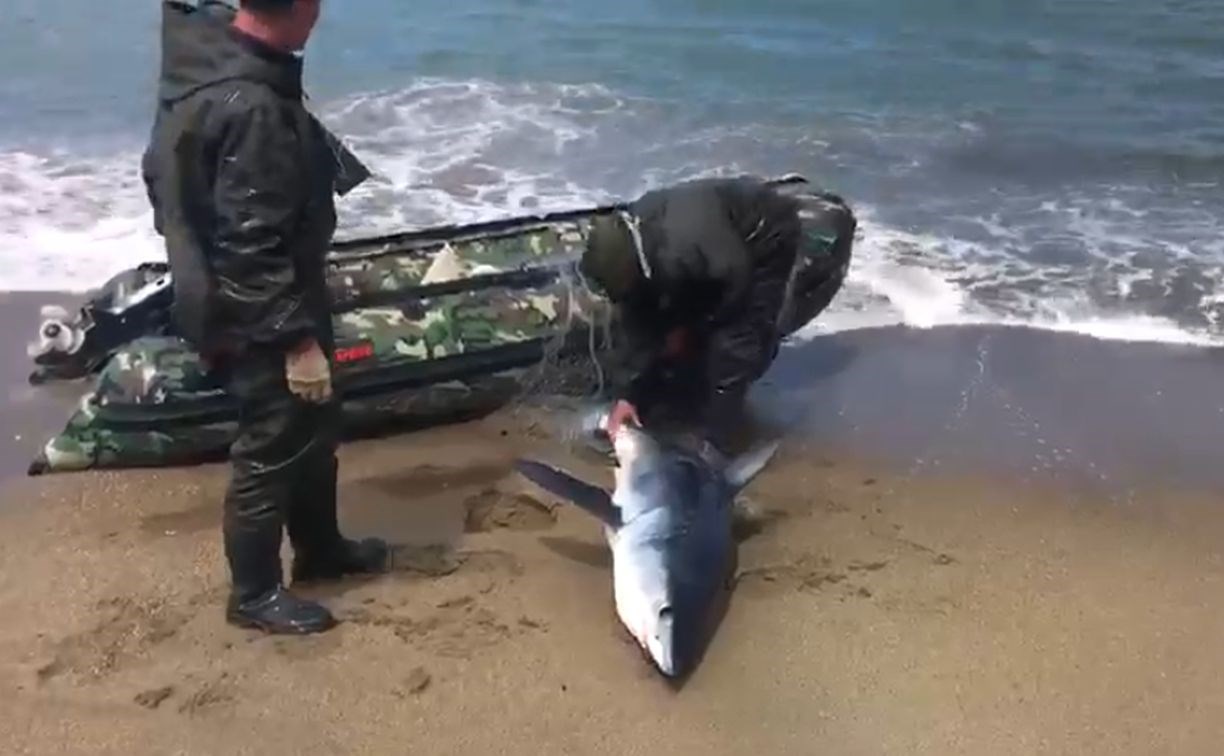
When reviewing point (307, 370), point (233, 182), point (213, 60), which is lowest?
point (307, 370)

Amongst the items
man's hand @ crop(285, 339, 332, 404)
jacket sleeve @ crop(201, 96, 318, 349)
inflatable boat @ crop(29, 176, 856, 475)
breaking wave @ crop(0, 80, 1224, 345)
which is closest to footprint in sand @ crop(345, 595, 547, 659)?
man's hand @ crop(285, 339, 332, 404)

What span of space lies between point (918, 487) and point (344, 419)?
7.94ft

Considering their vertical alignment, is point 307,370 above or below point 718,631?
above

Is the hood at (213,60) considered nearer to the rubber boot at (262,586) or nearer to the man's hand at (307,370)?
the man's hand at (307,370)

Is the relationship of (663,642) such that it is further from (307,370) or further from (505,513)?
(307,370)

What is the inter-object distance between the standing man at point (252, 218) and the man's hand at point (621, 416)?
1.33 metres

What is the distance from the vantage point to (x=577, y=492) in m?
5.21

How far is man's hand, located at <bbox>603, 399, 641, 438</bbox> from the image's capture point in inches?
222

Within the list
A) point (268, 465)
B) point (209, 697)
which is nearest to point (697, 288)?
point (268, 465)

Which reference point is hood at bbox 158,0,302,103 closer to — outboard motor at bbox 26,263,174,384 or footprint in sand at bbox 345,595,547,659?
footprint in sand at bbox 345,595,547,659

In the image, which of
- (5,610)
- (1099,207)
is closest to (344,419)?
(5,610)

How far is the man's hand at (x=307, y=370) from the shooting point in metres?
4.39

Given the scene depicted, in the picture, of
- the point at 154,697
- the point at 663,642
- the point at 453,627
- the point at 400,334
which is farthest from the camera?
the point at 400,334

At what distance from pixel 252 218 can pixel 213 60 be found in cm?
46
